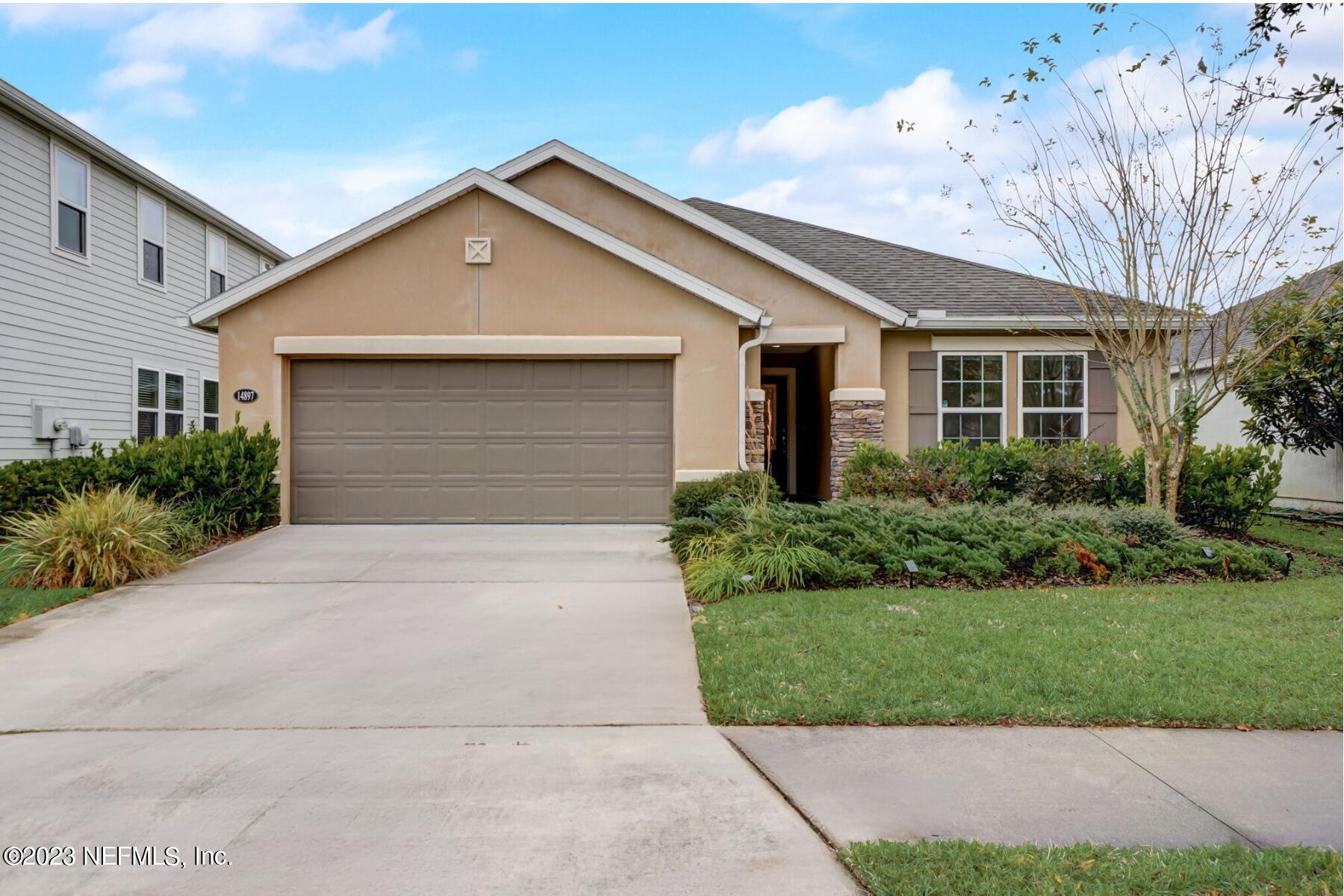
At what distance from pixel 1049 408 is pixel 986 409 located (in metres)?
0.99

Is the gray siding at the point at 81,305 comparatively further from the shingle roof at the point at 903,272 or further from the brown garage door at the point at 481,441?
the shingle roof at the point at 903,272

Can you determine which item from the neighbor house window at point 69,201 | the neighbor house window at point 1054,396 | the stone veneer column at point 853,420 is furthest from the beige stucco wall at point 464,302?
the neighbor house window at point 1054,396

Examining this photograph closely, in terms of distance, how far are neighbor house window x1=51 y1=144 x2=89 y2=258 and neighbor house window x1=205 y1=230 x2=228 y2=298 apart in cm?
382

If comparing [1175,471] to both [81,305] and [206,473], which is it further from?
[81,305]

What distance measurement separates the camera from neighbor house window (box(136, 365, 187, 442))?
1617cm

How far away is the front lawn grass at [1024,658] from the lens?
483cm

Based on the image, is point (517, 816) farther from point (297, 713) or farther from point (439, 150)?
point (439, 150)

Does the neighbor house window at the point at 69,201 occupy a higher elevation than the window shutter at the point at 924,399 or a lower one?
higher

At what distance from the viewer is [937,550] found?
842 centimetres

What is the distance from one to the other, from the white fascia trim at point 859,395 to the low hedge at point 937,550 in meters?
3.71

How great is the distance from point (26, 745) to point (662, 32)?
9.18 m

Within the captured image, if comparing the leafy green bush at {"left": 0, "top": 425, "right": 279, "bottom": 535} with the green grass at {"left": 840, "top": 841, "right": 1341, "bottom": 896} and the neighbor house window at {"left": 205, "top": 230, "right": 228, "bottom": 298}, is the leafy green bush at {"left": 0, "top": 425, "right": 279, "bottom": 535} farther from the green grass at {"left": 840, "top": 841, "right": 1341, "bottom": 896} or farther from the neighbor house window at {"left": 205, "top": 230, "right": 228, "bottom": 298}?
the green grass at {"left": 840, "top": 841, "right": 1341, "bottom": 896}

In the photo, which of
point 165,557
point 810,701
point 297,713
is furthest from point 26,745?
point 165,557

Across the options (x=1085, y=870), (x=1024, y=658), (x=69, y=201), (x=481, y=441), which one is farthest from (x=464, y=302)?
(x=1085, y=870)
